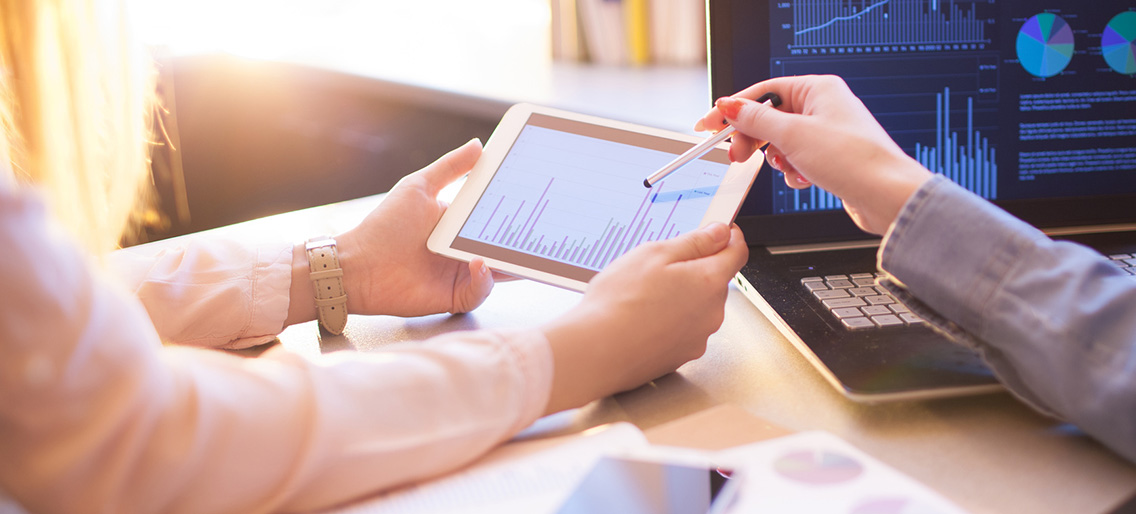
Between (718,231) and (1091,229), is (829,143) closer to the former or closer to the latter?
(718,231)

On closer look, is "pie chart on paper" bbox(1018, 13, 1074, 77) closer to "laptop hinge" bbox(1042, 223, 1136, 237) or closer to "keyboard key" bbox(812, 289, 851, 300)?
"laptop hinge" bbox(1042, 223, 1136, 237)

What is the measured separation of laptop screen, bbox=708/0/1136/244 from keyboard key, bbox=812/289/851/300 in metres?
0.12

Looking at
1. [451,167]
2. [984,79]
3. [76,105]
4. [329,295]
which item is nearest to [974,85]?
[984,79]

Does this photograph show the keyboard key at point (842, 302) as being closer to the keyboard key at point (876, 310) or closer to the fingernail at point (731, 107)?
the keyboard key at point (876, 310)

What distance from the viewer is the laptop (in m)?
0.74

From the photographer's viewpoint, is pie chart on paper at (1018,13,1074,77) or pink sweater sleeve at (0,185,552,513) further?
pie chart on paper at (1018,13,1074,77)

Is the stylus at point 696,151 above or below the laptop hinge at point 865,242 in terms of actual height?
above

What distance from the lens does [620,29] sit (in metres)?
1.91

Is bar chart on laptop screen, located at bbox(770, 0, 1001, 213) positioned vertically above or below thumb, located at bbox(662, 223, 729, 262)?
above

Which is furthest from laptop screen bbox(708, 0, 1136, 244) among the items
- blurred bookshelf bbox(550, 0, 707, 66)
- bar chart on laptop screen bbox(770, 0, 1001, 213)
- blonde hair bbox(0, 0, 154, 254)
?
blurred bookshelf bbox(550, 0, 707, 66)

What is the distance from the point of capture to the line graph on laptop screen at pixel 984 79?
74 centimetres

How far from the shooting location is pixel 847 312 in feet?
2.00

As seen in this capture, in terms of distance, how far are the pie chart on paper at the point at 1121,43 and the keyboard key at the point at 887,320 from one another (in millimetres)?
386

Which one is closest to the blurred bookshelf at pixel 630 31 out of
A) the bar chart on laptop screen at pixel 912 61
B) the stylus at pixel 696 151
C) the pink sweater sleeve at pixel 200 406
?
the bar chart on laptop screen at pixel 912 61
